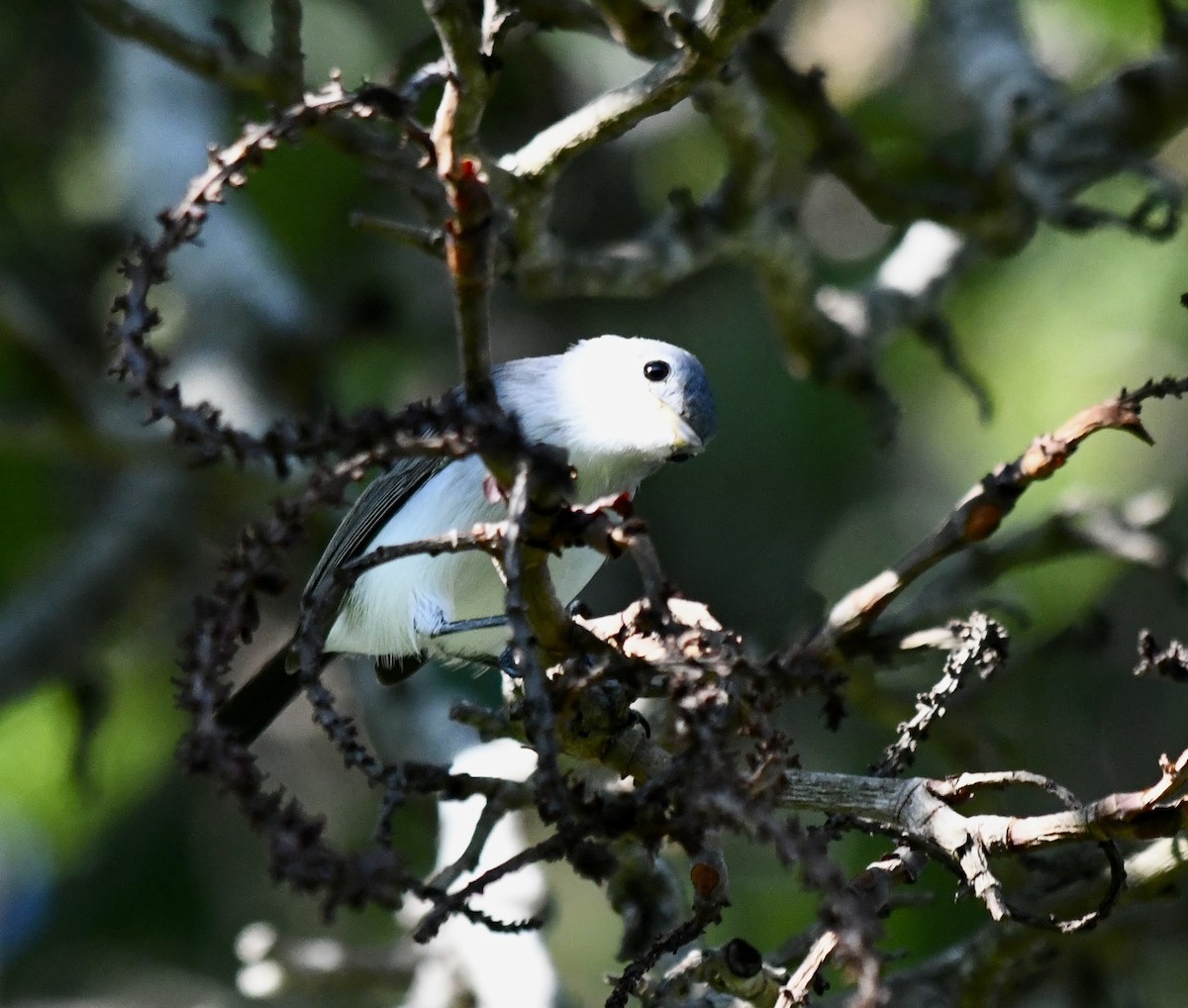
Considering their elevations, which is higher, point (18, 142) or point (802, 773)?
point (18, 142)

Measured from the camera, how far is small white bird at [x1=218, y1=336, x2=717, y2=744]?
3.48 meters

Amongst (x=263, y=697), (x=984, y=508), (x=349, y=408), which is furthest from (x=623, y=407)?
(x=349, y=408)

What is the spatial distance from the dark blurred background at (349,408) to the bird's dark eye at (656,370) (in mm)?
1501

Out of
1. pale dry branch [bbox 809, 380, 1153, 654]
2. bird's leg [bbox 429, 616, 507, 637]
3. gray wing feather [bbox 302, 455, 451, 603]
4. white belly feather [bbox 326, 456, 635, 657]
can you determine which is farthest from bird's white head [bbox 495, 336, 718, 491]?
pale dry branch [bbox 809, 380, 1153, 654]

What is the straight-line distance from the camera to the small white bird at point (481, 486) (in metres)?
3.48

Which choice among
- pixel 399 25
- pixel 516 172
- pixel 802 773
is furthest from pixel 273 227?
pixel 802 773

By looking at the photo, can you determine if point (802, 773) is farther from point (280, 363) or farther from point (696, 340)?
point (696, 340)

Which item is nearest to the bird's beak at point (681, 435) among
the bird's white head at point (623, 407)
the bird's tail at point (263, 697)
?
the bird's white head at point (623, 407)

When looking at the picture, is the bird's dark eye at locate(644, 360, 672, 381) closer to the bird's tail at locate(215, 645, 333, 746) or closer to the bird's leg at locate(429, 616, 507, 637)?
the bird's leg at locate(429, 616, 507, 637)

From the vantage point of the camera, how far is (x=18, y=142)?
677cm

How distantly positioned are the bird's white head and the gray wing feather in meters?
0.28

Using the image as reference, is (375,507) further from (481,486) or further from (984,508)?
(984,508)

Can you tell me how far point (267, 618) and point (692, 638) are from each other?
5221mm

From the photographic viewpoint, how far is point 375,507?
387cm
